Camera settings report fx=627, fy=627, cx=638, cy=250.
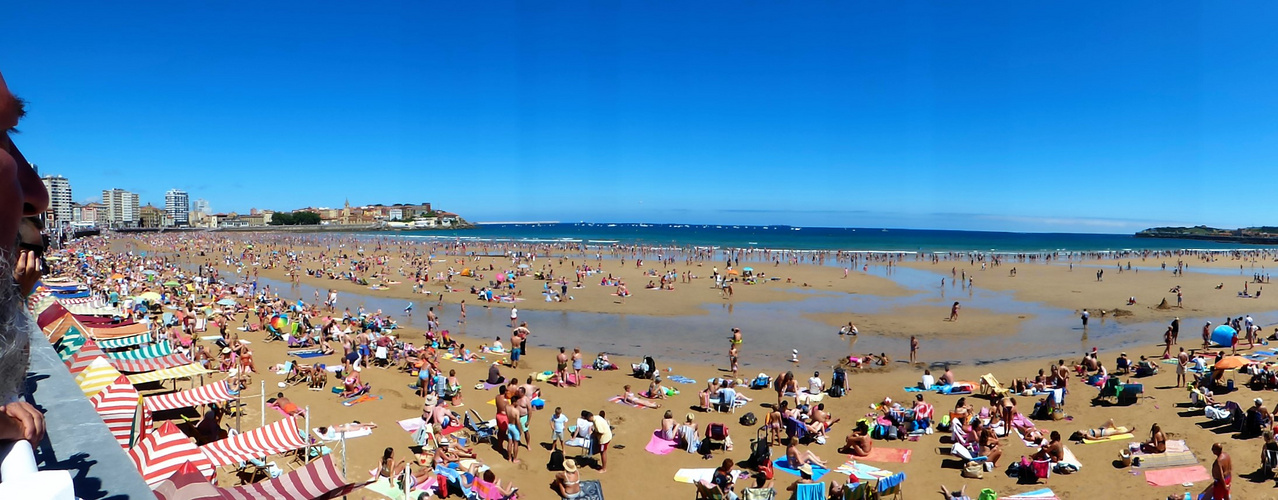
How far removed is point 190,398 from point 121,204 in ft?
682

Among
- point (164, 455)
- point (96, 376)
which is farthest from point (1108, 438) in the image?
point (96, 376)

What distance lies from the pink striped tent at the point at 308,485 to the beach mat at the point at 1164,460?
34.6ft

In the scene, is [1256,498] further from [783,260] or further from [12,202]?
[783,260]

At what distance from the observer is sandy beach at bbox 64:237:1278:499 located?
912 centimetres

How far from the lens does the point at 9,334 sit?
1591 mm

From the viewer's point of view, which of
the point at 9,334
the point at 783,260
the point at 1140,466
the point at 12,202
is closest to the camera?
the point at 12,202

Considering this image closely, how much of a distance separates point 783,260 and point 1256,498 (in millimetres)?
44228

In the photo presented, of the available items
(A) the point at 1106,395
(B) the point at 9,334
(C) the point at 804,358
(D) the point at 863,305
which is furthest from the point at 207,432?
(D) the point at 863,305

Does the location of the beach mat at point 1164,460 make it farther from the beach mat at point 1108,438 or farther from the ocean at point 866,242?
the ocean at point 866,242

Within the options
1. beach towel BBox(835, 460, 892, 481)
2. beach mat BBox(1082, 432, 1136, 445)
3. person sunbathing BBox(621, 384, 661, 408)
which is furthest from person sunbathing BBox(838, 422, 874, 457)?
person sunbathing BBox(621, 384, 661, 408)

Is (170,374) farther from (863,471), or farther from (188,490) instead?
(863,471)

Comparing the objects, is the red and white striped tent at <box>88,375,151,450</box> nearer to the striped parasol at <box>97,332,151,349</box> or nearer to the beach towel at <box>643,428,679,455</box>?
the striped parasol at <box>97,332,151,349</box>

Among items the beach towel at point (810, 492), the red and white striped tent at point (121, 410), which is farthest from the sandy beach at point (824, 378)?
the red and white striped tent at point (121, 410)

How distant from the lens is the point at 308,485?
5.81 metres
